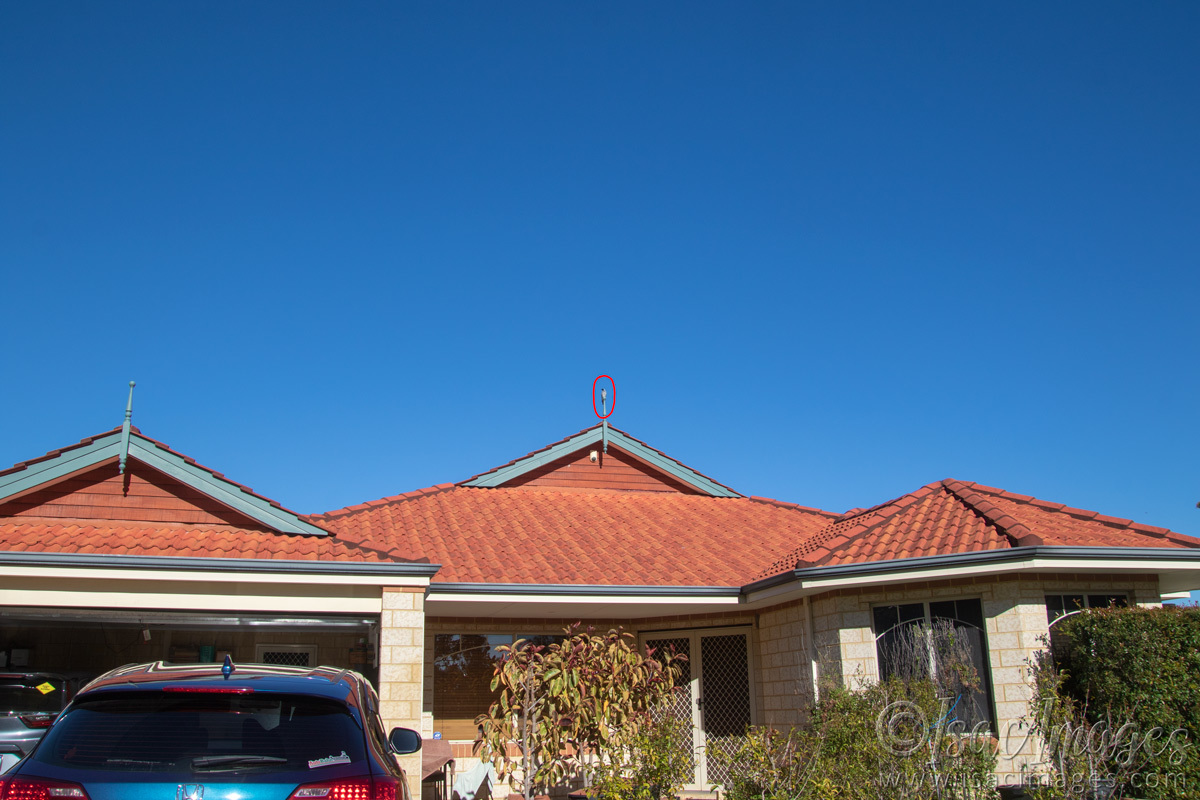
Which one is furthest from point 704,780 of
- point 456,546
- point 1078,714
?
point 1078,714

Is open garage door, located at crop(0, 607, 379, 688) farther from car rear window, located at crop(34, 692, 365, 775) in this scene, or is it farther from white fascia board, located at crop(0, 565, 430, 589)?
car rear window, located at crop(34, 692, 365, 775)

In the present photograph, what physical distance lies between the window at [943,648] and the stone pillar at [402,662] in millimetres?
5287

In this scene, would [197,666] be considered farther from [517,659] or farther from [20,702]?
[517,659]

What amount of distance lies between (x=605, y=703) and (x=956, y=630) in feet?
13.4

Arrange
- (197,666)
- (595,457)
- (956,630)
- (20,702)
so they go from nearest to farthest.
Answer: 1. (197,666)
2. (20,702)
3. (956,630)
4. (595,457)

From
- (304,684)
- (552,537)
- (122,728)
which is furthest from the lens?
(552,537)

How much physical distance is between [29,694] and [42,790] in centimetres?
698

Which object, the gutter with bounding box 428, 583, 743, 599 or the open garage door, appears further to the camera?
the open garage door

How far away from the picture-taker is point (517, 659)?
11.4 metres

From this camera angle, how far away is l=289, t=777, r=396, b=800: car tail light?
387cm

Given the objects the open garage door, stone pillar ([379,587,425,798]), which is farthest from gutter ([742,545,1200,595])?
the open garage door

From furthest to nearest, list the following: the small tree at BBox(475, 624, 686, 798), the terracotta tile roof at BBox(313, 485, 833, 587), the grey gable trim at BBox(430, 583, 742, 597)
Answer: the terracotta tile roof at BBox(313, 485, 833, 587), the grey gable trim at BBox(430, 583, 742, 597), the small tree at BBox(475, 624, 686, 798)

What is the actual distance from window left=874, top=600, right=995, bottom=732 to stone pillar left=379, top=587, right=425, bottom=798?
529 centimetres

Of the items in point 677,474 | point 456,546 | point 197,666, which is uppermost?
point 677,474
